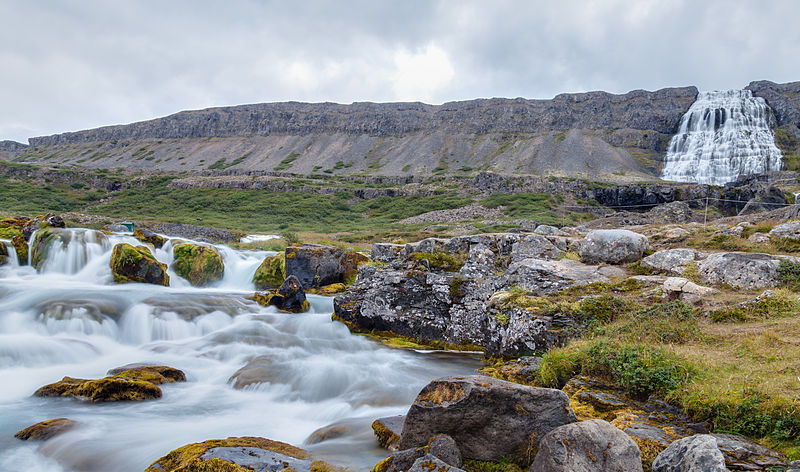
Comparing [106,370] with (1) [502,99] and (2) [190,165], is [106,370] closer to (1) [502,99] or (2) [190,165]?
(2) [190,165]

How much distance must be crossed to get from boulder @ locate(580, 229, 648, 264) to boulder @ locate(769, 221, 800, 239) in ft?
9.15

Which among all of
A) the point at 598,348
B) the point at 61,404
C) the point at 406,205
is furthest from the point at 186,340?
the point at 406,205

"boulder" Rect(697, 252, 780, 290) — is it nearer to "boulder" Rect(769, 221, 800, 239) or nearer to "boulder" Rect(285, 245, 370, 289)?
"boulder" Rect(769, 221, 800, 239)

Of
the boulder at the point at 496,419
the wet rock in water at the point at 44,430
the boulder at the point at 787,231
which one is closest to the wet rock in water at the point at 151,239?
the wet rock in water at the point at 44,430

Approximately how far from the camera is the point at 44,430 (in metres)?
6.78

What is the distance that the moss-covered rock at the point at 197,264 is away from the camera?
2225 cm

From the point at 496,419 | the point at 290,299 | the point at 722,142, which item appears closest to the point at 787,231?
the point at 496,419

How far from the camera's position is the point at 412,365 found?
10.4 metres

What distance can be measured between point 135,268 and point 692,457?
71.5 ft

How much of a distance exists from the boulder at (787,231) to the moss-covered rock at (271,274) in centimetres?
1844

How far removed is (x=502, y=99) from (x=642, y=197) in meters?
77.4

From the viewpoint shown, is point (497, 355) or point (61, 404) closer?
point (61, 404)

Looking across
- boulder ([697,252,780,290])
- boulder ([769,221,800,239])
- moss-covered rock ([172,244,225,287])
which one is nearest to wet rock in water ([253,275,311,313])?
moss-covered rock ([172,244,225,287])

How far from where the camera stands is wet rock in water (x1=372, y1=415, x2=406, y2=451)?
5836mm
